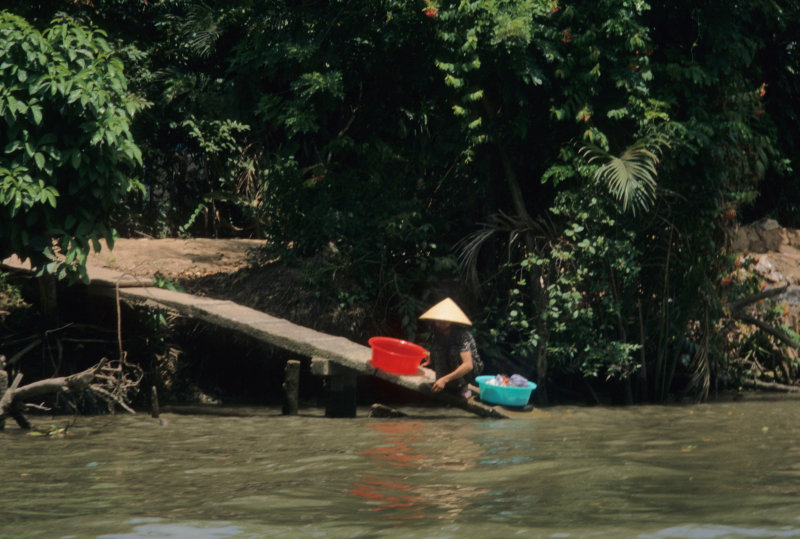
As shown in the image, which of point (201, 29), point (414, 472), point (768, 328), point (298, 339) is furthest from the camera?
point (201, 29)

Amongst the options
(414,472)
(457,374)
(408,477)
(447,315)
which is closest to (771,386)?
(457,374)

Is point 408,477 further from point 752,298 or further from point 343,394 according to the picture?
point 752,298

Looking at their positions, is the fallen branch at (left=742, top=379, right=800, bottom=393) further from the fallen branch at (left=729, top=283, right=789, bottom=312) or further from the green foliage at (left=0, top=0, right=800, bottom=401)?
the fallen branch at (left=729, top=283, right=789, bottom=312)

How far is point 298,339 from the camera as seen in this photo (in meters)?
9.30

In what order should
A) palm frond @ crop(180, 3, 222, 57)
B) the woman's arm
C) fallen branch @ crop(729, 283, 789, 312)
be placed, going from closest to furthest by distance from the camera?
the woman's arm < fallen branch @ crop(729, 283, 789, 312) < palm frond @ crop(180, 3, 222, 57)

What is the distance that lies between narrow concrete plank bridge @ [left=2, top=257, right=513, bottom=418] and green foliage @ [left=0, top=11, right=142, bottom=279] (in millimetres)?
1312

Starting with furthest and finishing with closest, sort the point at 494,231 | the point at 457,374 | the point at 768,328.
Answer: the point at 768,328, the point at 494,231, the point at 457,374

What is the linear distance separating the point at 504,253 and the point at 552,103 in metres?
1.81

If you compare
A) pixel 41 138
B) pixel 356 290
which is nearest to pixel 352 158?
pixel 356 290

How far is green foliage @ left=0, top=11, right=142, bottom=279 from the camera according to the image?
8.23 m

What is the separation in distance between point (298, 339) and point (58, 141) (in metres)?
2.79

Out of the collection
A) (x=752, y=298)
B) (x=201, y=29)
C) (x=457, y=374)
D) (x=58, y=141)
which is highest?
(x=201, y=29)

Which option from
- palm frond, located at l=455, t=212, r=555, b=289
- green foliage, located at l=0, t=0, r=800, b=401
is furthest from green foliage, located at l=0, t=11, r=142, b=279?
palm frond, located at l=455, t=212, r=555, b=289

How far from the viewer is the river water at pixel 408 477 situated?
187 inches
